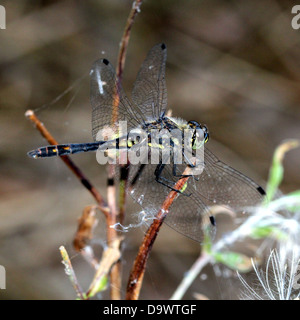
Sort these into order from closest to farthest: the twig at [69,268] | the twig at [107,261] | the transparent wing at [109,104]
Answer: the twig at [69,268] → the twig at [107,261] → the transparent wing at [109,104]

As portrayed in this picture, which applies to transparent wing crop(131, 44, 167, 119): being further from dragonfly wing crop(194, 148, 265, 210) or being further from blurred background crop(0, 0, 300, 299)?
blurred background crop(0, 0, 300, 299)

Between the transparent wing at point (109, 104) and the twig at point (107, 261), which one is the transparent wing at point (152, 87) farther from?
the twig at point (107, 261)

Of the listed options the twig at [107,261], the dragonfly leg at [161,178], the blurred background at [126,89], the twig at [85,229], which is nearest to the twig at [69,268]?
the twig at [107,261]

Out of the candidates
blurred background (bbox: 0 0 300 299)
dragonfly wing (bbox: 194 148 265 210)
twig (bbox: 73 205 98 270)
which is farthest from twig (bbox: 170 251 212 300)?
blurred background (bbox: 0 0 300 299)

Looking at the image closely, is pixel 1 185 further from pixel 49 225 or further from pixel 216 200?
pixel 216 200

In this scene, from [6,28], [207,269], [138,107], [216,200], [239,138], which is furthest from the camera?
[239,138]
